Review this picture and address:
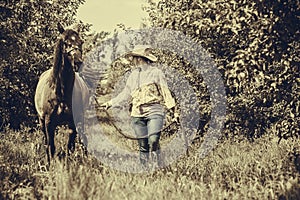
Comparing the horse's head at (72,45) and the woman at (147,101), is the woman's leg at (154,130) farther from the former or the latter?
the horse's head at (72,45)

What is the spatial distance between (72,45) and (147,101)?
5.71 ft

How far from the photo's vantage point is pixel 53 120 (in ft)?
32.0

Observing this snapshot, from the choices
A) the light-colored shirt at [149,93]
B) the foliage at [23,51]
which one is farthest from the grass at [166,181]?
the foliage at [23,51]

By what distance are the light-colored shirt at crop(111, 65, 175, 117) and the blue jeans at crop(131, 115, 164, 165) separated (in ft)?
0.36

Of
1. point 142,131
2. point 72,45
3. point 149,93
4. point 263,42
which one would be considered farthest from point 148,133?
point 263,42

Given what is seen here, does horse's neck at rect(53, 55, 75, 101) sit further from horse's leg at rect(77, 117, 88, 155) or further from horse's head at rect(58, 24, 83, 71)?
horse's leg at rect(77, 117, 88, 155)

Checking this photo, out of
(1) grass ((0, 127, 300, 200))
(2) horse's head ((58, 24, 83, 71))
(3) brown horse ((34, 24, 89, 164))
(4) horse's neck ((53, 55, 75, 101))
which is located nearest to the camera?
(1) grass ((0, 127, 300, 200))

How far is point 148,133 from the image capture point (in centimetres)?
848

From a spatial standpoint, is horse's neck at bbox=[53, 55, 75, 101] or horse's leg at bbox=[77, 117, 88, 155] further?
horse's leg at bbox=[77, 117, 88, 155]

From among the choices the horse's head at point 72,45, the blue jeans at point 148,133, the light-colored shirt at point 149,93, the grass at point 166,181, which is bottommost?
the grass at point 166,181

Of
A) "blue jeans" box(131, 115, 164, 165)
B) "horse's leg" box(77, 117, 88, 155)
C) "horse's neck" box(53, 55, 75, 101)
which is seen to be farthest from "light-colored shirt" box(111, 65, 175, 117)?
"horse's leg" box(77, 117, 88, 155)

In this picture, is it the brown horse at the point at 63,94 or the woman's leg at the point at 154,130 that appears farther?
the brown horse at the point at 63,94

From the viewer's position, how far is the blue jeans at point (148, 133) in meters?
8.35

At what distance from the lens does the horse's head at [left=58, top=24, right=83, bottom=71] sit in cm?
896
